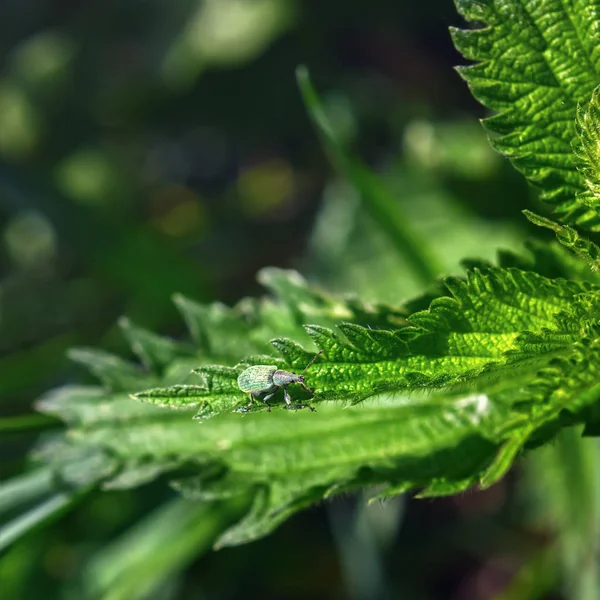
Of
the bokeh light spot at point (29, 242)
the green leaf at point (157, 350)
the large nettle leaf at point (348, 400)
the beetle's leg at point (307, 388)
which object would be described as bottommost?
the large nettle leaf at point (348, 400)

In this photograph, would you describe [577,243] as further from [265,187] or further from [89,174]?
[89,174]

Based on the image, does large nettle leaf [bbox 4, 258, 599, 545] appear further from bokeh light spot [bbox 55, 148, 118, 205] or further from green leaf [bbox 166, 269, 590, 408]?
bokeh light spot [bbox 55, 148, 118, 205]

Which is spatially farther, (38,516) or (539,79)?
(38,516)

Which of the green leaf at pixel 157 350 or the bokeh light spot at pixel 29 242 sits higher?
the bokeh light spot at pixel 29 242

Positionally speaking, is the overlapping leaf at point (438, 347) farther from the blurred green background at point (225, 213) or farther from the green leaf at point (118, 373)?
the blurred green background at point (225, 213)

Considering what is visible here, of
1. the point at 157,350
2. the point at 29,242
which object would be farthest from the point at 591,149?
the point at 29,242

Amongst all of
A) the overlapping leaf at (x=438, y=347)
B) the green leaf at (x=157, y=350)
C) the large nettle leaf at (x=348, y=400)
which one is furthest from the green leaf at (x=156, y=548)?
the overlapping leaf at (x=438, y=347)
